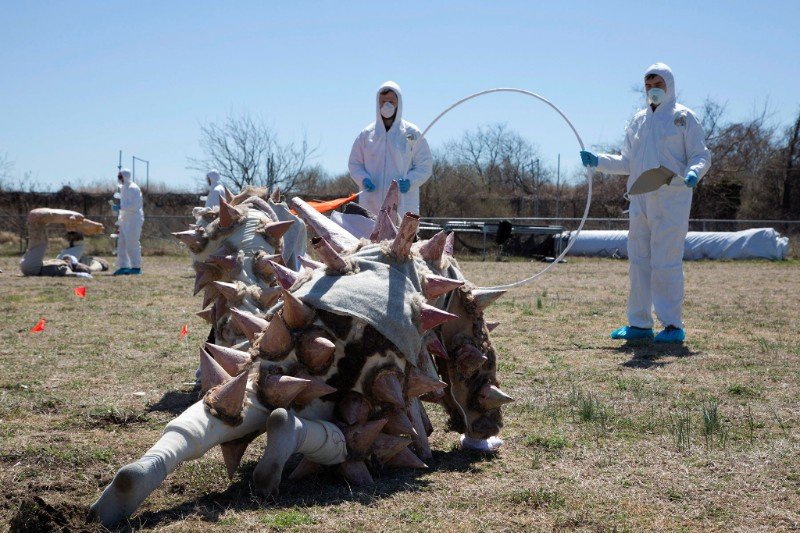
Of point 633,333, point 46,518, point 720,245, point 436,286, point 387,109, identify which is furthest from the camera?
point 720,245

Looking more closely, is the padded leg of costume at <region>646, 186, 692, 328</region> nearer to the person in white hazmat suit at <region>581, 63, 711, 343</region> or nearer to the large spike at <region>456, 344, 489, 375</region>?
the person in white hazmat suit at <region>581, 63, 711, 343</region>

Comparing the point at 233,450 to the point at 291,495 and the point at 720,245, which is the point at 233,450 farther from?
the point at 720,245

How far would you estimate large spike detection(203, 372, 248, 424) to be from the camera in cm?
380

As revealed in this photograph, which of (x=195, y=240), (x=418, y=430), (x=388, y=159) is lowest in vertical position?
(x=418, y=430)

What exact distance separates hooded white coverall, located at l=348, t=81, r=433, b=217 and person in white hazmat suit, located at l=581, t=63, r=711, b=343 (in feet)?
6.39

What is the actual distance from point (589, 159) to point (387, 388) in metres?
5.67

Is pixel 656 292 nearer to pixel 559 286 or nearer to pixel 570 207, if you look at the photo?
pixel 559 286

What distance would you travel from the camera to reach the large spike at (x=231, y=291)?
242 inches

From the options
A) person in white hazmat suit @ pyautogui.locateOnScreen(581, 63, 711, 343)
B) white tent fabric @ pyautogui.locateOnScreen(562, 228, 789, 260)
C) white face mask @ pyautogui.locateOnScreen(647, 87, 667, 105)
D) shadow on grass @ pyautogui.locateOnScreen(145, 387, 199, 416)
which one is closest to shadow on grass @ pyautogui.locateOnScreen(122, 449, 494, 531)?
shadow on grass @ pyautogui.locateOnScreen(145, 387, 199, 416)

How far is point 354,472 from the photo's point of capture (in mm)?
4250

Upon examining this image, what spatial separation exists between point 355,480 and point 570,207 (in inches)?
1342

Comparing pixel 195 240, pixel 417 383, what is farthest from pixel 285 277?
pixel 195 240

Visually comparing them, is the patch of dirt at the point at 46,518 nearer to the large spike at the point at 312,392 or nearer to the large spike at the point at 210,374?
the large spike at the point at 210,374

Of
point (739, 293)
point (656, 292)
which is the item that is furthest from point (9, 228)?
point (656, 292)
